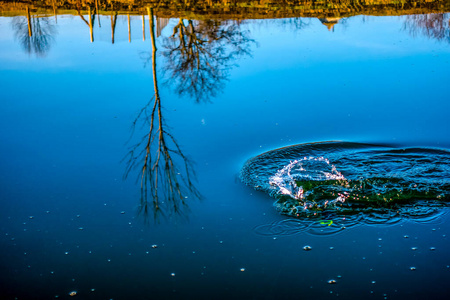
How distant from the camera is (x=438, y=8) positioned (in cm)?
1809

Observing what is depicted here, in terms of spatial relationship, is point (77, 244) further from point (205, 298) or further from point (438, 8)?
point (438, 8)

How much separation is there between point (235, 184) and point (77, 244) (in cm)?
211

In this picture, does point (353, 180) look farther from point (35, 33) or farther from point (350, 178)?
point (35, 33)

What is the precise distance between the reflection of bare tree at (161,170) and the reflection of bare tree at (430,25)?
909cm

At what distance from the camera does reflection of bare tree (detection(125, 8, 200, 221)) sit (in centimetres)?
667

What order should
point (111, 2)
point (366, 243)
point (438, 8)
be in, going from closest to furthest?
point (366, 243), point (438, 8), point (111, 2)

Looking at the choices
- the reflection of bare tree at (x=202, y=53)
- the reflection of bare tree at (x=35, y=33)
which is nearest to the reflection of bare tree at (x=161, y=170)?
the reflection of bare tree at (x=202, y=53)

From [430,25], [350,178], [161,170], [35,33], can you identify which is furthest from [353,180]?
[35,33]

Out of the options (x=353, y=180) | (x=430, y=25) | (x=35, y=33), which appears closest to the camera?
(x=353, y=180)

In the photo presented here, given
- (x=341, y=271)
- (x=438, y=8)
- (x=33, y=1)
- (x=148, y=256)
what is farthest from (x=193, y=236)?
(x=33, y=1)

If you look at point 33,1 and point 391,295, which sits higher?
point 33,1

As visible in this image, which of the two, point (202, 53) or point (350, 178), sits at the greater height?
point (202, 53)

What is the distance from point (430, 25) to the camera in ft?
51.2

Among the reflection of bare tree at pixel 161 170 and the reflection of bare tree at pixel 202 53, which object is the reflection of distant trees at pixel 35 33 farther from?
the reflection of bare tree at pixel 161 170
